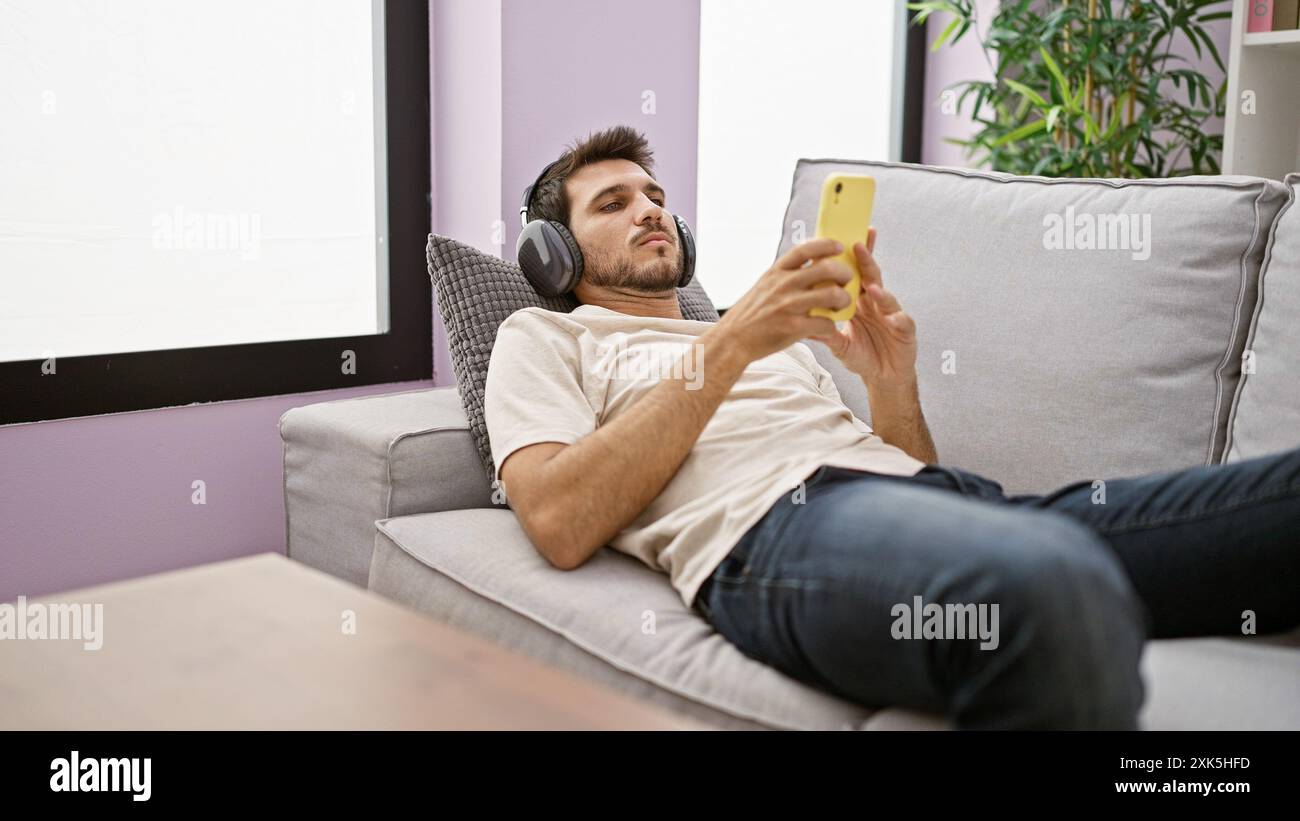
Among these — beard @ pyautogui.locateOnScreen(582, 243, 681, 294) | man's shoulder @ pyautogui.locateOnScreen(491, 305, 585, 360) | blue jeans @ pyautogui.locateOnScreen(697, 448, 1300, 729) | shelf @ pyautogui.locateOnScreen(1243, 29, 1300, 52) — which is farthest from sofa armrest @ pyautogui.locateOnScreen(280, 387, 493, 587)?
shelf @ pyautogui.locateOnScreen(1243, 29, 1300, 52)

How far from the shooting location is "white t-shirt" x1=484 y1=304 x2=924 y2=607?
130cm

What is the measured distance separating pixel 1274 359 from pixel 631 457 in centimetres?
84

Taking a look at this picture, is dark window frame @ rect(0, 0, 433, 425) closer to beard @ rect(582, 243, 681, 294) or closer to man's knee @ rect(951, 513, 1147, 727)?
beard @ rect(582, 243, 681, 294)

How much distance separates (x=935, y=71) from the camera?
3598 mm

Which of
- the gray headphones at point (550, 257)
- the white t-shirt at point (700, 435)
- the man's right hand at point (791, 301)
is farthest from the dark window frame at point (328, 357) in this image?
the man's right hand at point (791, 301)

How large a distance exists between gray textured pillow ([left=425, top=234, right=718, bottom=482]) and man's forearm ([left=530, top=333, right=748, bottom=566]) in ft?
1.12

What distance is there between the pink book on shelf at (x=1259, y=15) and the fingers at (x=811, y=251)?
1813 mm

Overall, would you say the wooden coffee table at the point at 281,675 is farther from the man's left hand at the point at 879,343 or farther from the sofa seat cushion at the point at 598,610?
the man's left hand at the point at 879,343

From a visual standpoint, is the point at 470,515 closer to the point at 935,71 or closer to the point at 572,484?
the point at 572,484

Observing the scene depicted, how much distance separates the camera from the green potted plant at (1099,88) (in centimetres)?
282
